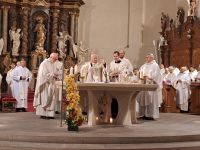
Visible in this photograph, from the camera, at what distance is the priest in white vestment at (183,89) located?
15.8 m

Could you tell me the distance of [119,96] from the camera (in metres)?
9.32

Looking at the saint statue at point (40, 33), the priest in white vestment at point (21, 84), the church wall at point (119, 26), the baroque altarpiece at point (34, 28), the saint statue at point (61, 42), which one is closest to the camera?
the priest in white vestment at point (21, 84)

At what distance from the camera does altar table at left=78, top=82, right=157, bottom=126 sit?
8.73 m

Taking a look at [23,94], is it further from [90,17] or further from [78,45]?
[90,17]

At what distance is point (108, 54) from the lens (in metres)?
21.8

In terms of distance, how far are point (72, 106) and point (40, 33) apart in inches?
504

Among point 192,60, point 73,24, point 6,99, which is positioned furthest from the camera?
point 73,24

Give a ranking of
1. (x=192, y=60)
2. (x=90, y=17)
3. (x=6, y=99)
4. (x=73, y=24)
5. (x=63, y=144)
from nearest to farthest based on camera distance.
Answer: (x=63, y=144) < (x=6, y=99) < (x=192, y=60) < (x=73, y=24) < (x=90, y=17)

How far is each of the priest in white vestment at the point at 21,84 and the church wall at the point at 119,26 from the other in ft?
22.5

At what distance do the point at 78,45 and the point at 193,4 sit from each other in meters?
5.75

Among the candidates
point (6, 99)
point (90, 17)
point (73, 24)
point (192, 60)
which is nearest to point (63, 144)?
point (6, 99)

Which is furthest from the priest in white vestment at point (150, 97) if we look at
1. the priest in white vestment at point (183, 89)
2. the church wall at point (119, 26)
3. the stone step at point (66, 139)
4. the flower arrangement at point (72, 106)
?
the church wall at point (119, 26)

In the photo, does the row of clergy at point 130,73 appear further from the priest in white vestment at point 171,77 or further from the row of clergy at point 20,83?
the row of clergy at point 20,83

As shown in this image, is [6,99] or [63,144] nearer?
[63,144]
